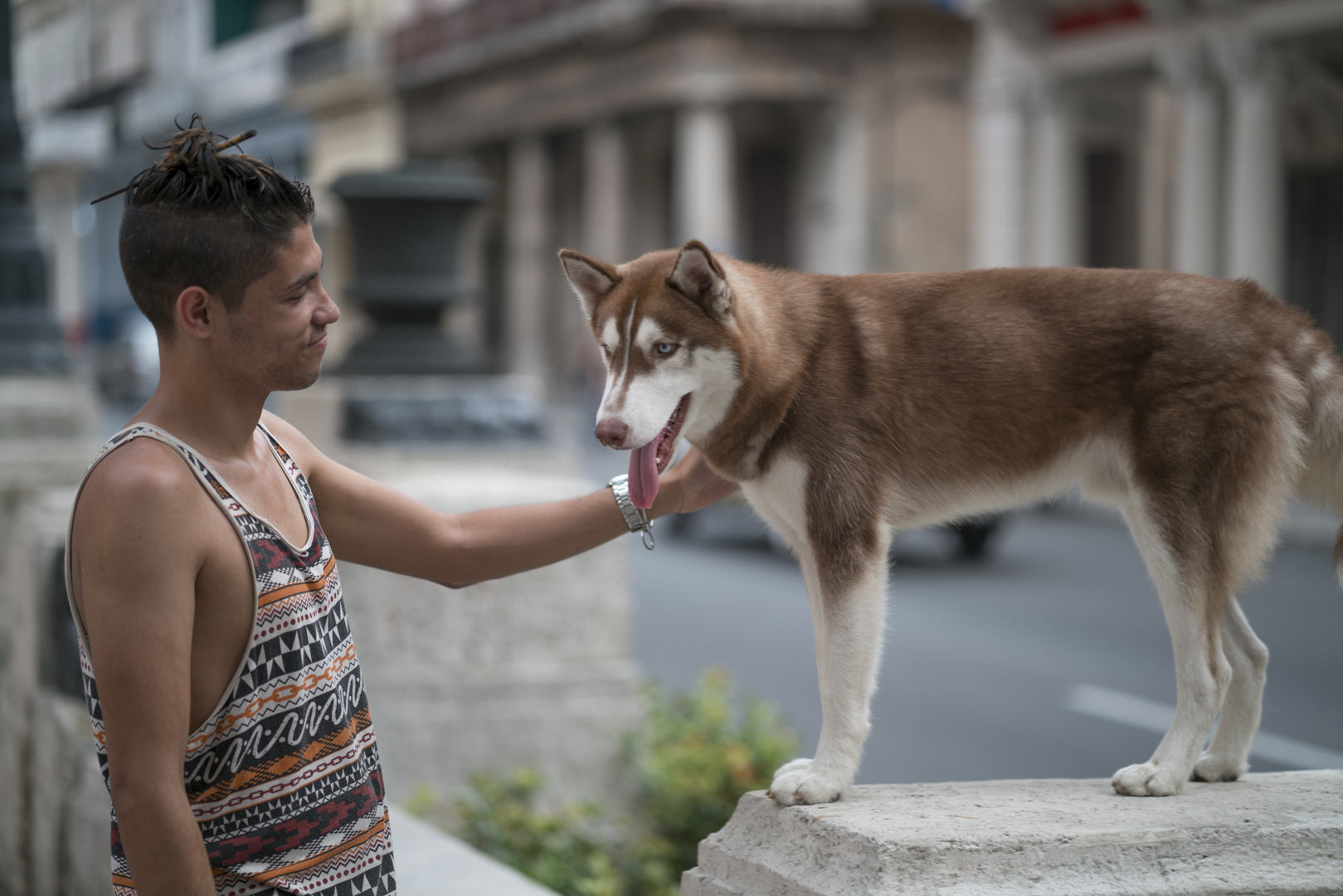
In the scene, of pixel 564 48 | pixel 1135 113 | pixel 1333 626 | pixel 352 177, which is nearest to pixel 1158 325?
pixel 352 177

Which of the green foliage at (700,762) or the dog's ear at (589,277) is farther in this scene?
the green foliage at (700,762)

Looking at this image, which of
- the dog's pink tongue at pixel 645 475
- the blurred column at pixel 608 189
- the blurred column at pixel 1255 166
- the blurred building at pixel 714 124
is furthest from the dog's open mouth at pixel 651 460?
the blurred column at pixel 608 189

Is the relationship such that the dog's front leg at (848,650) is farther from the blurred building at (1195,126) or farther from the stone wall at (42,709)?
the blurred building at (1195,126)

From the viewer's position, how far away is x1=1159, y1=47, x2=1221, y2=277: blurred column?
16719 millimetres

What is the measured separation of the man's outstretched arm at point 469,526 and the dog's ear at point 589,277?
379 millimetres

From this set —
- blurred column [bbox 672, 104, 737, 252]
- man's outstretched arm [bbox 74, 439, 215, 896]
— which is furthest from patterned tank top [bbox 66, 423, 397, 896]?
blurred column [bbox 672, 104, 737, 252]

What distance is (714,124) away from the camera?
26078mm

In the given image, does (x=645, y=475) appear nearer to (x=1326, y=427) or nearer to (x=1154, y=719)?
(x=1326, y=427)

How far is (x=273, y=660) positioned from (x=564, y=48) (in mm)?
29217

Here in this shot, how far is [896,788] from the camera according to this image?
2492mm

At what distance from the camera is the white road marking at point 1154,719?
7160 millimetres

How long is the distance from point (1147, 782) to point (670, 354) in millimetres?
1136

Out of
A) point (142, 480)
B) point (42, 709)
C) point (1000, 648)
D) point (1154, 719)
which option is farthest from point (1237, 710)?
point (1000, 648)

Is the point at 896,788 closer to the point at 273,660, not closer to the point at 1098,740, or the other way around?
the point at 273,660
